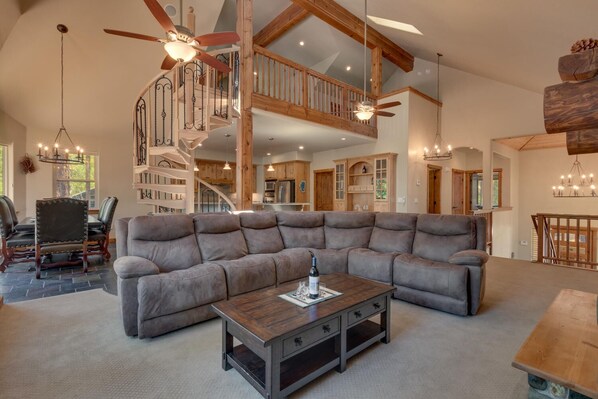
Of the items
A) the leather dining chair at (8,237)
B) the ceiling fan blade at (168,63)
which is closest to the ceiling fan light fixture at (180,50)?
the ceiling fan blade at (168,63)

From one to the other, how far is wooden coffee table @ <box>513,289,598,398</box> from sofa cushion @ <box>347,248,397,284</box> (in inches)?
66.4

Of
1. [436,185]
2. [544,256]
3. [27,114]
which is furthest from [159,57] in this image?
[544,256]

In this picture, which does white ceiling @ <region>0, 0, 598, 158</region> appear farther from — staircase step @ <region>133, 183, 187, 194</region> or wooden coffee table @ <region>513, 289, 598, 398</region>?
wooden coffee table @ <region>513, 289, 598, 398</region>

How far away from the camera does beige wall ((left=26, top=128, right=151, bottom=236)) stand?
254 inches

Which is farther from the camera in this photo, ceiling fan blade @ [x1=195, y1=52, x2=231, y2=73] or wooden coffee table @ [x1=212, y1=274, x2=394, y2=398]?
ceiling fan blade @ [x1=195, y1=52, x2=231, y2=73]

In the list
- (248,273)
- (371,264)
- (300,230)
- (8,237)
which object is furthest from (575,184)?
(8,237)

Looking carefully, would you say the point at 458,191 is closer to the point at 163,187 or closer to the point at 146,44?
the point at 163,187

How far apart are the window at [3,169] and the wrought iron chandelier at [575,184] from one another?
43.7ft

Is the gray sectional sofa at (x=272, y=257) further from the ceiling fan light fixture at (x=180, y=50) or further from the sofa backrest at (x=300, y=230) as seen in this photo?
the ceiling fan light fixture at (x=180, y=50)

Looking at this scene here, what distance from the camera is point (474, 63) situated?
581 centimetres

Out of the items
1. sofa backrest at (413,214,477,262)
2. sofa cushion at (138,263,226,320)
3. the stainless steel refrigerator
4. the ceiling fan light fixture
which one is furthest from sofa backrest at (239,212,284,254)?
the stainless steel refrigerator

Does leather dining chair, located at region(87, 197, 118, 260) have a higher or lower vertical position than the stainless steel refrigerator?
lower

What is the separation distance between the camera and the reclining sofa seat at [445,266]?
2.96 meters

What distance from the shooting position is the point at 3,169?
229 inches
